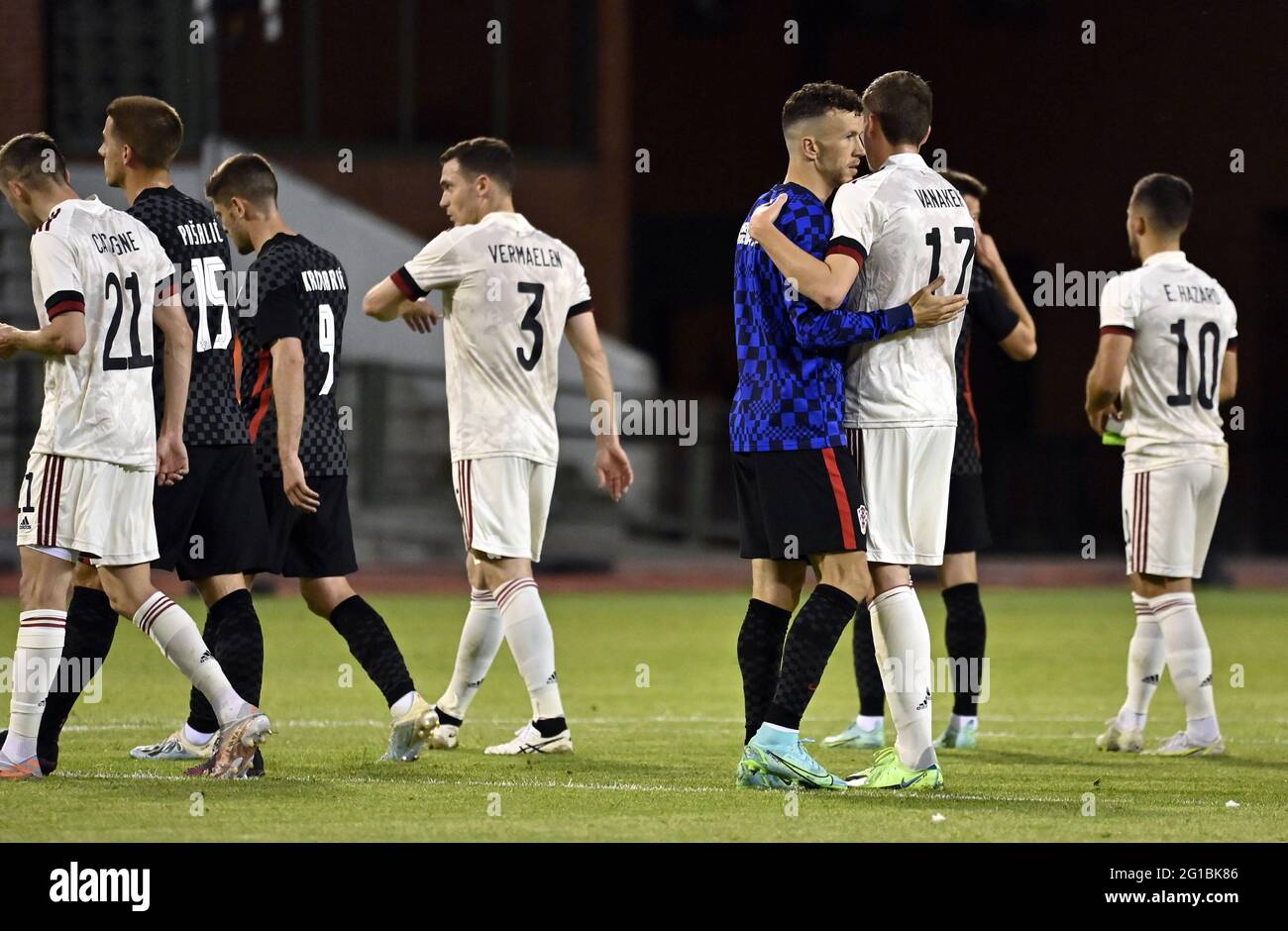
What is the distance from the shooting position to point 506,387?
7906mm

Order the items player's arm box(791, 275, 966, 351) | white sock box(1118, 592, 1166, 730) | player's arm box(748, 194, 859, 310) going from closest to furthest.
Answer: player's arm box(748, 194, 859, 310) → player's arm box(791, 275, 966, 351) → white sock box(1118, 592, 1166, 730)

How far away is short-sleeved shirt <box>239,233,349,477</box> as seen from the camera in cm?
748

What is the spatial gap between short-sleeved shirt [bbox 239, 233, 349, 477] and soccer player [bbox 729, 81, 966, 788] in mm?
1798

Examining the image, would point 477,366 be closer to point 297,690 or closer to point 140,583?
point 140,583

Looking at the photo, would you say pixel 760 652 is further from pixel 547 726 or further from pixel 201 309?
pixel 201 309

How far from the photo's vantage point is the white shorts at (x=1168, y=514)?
26.9ft

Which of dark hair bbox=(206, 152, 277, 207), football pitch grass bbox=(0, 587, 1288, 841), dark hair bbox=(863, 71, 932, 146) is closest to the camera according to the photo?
football pitch grass bbox=(0, 587, 1288, 841)

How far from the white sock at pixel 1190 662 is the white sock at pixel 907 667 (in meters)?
1.90

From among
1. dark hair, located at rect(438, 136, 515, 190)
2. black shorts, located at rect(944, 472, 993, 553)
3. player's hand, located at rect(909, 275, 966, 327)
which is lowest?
black shorts, located at rect(944, 472, 993, 553)

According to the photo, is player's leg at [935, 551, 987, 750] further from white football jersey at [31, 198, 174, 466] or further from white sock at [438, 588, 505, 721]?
white football jersey at [31, 198, 174, 466]

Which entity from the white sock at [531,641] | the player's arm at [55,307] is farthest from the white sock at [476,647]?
the player's arm at [55,307]

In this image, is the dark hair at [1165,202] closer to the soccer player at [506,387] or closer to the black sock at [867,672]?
the black sock at [867,672]

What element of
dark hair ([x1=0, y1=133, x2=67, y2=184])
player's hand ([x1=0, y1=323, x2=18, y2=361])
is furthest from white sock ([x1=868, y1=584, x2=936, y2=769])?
dark hair ([x1=0, y1=133, x2=67, y2=184])
